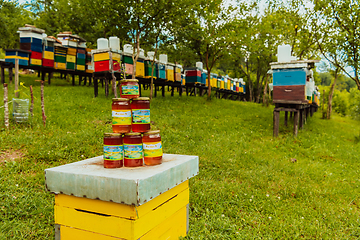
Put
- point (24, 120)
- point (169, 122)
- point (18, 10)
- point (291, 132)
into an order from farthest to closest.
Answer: point (18, 10) → point (291, 132) → point (169, 122) → point (24, 120)

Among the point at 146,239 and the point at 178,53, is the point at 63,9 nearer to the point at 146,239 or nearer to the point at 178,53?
the point at 178,53

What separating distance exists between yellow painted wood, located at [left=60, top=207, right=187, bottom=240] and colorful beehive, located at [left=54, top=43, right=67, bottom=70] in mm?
15124

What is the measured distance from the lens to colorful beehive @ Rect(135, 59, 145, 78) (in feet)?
43.5

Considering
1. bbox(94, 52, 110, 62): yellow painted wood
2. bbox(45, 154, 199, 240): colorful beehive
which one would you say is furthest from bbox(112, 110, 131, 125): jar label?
bbox(94, 52, 110, 62): yellow painted wood

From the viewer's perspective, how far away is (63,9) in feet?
78.7

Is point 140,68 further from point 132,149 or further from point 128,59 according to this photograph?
point 132,149

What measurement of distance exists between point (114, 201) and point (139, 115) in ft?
3.72

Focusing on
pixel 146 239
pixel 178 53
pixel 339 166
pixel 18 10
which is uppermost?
pixel 18 10

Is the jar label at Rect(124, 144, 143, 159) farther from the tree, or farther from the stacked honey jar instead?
the tree

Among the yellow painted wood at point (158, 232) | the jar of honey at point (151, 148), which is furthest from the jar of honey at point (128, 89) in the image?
the yellow painted wood at point (158, 232)

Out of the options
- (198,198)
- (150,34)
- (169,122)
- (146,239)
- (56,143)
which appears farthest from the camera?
(150,34)

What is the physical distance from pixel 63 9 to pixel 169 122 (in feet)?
66.8

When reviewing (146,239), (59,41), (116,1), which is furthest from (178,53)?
(146,239)

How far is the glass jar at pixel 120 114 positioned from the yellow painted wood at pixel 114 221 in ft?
3.24
